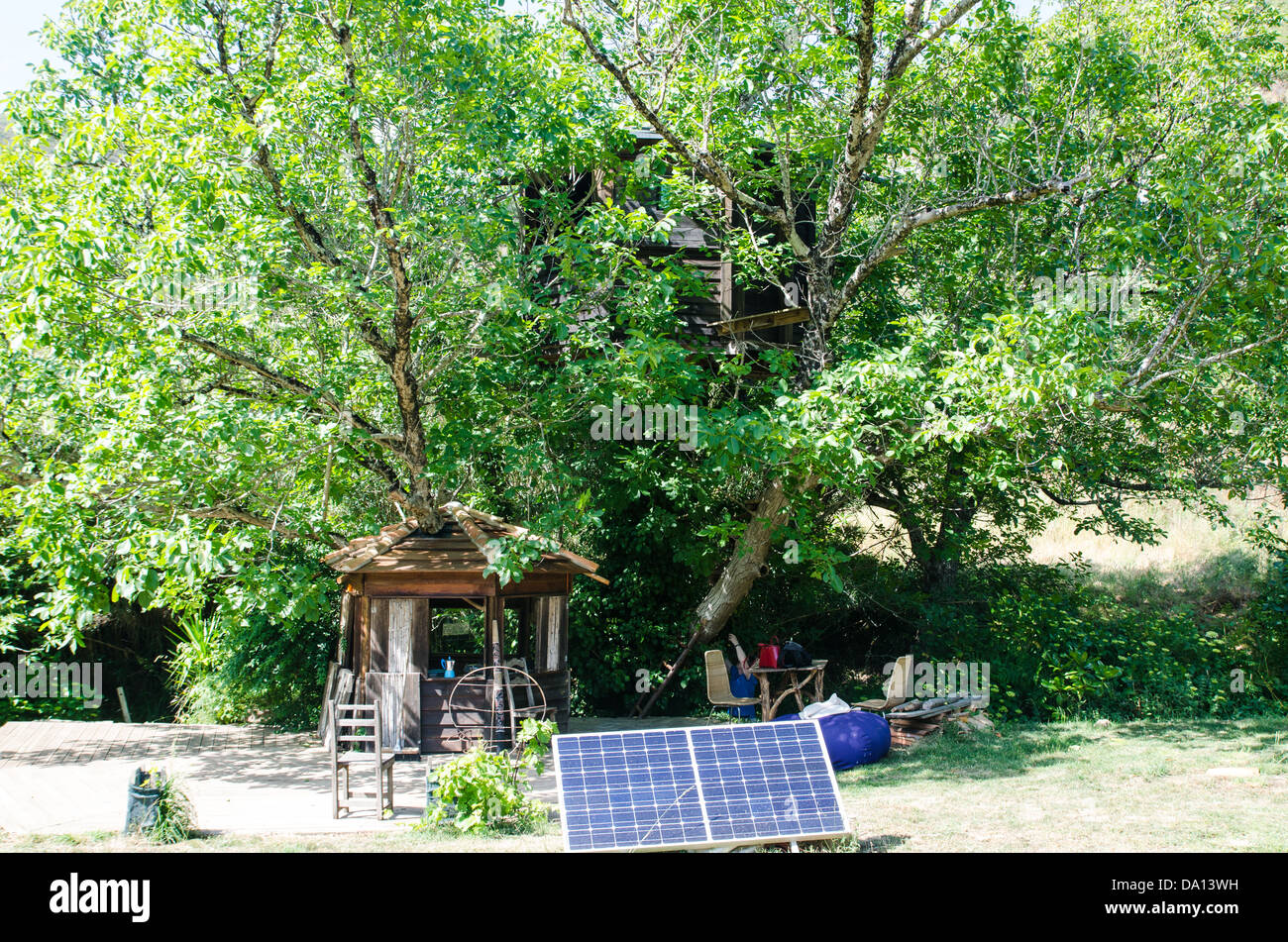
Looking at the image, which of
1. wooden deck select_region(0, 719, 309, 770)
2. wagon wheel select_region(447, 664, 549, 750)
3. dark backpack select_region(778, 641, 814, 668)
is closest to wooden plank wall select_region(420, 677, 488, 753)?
wagon wheel select_region(447, 664, 549, 750)

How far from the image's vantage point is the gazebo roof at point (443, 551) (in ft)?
38.7

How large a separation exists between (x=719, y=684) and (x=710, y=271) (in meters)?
6.30

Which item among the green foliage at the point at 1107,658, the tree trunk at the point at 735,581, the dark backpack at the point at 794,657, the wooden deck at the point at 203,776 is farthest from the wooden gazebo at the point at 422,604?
the green foliage at the point at 1107,658

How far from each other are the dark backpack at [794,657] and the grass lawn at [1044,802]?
2.09 meters

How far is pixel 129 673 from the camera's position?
16859 millimetres

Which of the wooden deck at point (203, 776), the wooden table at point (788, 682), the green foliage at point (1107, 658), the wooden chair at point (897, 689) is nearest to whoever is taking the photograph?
the wooden deck at point (203, 776)

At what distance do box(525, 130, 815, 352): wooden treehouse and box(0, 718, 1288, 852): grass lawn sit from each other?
6.38 metres

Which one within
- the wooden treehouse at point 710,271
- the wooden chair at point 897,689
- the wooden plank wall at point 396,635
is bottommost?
the wooden chair at point 897,689

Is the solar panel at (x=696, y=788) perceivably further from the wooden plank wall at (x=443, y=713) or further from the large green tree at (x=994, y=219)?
the wooden plank wall at (x=443, y=713)

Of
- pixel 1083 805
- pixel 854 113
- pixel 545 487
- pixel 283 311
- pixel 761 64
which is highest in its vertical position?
pixel 761 64
